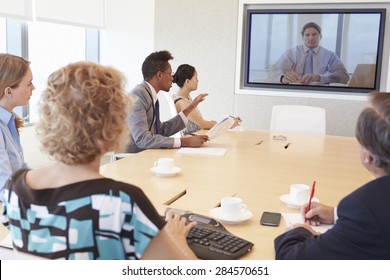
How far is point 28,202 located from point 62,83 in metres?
0.30

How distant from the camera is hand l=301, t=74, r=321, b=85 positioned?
4.91 m

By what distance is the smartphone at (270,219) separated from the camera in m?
1.61

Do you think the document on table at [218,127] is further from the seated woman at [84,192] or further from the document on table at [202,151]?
the seated woman at [84,192]

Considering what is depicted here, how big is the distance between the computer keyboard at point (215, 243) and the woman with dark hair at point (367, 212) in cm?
14

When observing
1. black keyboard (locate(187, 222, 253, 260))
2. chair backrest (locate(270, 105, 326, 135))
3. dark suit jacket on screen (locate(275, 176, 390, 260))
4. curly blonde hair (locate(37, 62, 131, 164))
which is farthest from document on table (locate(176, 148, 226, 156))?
curly blonde hair (locate(37, 62, 131, 164))

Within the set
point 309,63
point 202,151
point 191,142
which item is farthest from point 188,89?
point 309,63

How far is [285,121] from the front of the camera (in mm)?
4168

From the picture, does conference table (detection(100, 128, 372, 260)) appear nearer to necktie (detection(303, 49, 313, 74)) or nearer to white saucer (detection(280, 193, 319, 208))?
white saucer (detection(280, 193, 319, 208))

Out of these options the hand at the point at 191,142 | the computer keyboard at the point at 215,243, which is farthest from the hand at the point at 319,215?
the hand at the point at 191,142

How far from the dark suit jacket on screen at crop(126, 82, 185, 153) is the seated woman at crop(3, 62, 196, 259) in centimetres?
176

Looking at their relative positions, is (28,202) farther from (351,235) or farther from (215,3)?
(215,3)

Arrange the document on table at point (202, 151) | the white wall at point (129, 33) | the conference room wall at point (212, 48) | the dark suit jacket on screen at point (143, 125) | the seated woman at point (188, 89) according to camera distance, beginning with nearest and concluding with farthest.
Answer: the document on table at point (202, 151) → the dark suit jacket on screen at point (143, 125) → the seated woman at point (188, 89) → the conference room wall at point (212, 48) → the white wall at point (129, 33)

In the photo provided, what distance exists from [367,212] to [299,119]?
3099 mm

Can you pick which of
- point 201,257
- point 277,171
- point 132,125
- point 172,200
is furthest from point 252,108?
point 201,257
